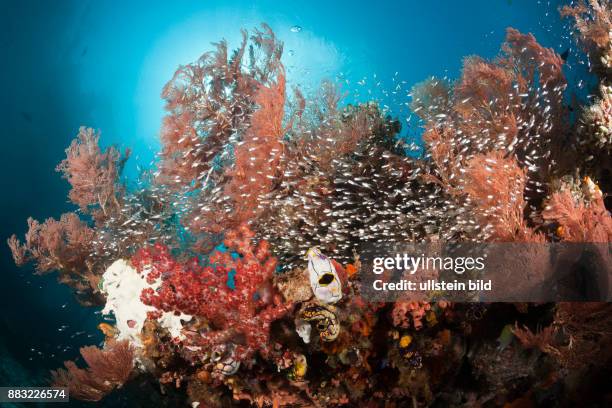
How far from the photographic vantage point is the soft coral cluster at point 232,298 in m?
4.29

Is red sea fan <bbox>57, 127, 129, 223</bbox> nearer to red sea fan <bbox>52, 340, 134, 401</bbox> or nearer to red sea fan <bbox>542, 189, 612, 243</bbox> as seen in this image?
red sea fan <bbox>52, 340, 134, 401</bbox>

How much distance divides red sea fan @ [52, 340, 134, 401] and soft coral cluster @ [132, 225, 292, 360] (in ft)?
2.75

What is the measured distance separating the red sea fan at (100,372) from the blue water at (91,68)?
68.0 ft

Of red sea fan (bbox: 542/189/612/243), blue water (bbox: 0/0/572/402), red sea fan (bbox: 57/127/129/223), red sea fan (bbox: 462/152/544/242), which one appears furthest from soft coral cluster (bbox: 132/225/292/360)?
blue water (bbox: 0/0/572/402)

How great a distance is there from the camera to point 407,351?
426 cm

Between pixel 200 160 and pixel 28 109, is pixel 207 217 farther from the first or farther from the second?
pixel 28 109

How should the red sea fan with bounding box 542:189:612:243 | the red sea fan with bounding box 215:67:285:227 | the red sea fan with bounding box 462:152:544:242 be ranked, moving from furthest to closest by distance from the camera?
the red sea fan with bounding box 215:67:285:227 → the red sea fan with bounding box 462:152:544:242 → the red sea fan with bounding box 542:189:612:243

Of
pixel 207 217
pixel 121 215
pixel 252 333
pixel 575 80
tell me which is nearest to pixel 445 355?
pixel 252 333

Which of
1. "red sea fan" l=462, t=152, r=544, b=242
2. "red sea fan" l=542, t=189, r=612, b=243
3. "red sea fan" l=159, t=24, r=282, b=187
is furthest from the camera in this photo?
"red sea fan" l=159, t=24, r=282, b=187

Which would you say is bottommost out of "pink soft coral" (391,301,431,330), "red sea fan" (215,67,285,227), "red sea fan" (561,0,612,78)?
"pink soft coral" (391,301,431,330)

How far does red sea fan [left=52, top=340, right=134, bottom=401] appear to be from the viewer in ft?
16.5

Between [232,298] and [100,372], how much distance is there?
8.24ft

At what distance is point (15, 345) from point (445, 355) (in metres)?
26.6

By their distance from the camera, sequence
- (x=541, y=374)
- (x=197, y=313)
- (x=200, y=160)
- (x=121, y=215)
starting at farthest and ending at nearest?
1. (x=121, y=215)
2. (x=200, y=160)
3. (x=197, y=313)
4. (x=541, y=374)
